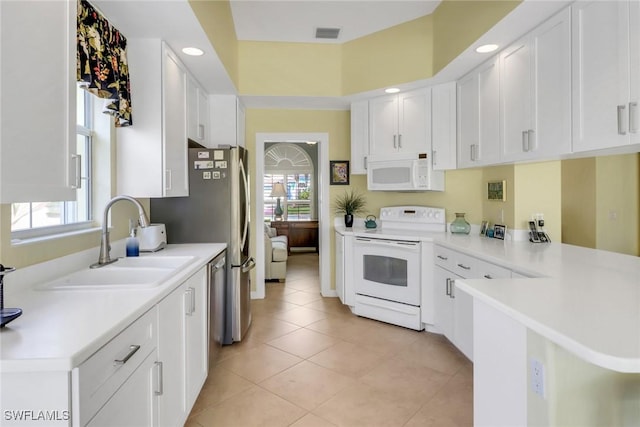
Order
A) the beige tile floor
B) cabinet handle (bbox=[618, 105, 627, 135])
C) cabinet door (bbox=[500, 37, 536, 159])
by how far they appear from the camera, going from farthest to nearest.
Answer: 1. cabinet door (bbox=[500, 37, 536, 159])
2. the beige tile floor
3. cabinet handle (bbox=[618, 105, 627, 135])

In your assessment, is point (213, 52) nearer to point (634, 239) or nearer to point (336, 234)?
point (336, 234)

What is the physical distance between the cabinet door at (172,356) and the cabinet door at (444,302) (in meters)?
2.11

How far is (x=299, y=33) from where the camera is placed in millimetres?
3766

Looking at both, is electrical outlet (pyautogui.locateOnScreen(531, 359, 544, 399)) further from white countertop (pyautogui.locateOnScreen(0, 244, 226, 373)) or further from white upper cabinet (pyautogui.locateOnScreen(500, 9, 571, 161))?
white upper cabinet (pyautogui.locateOnScreen(500, 9, 571, 161))

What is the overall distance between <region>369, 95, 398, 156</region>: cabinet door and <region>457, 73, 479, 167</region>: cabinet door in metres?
0.68

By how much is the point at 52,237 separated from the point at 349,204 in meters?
3.09

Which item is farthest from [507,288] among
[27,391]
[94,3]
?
[94,3]

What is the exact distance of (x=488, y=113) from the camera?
295cm

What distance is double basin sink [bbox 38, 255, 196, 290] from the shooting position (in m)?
1.59

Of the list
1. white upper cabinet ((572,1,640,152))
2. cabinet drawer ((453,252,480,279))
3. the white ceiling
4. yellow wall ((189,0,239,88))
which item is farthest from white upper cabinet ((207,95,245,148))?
white upper cabinet ((572,1,640,152))

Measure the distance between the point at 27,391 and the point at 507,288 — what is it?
5.29 feet

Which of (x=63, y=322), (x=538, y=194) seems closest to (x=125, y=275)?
(x=63, y=322)

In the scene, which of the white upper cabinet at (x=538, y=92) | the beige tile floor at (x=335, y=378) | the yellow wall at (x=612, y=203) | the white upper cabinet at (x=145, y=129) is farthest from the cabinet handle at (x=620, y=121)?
the yellow wall at (x=612, y=203)

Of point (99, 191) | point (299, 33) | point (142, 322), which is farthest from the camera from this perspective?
point (299, 33)
